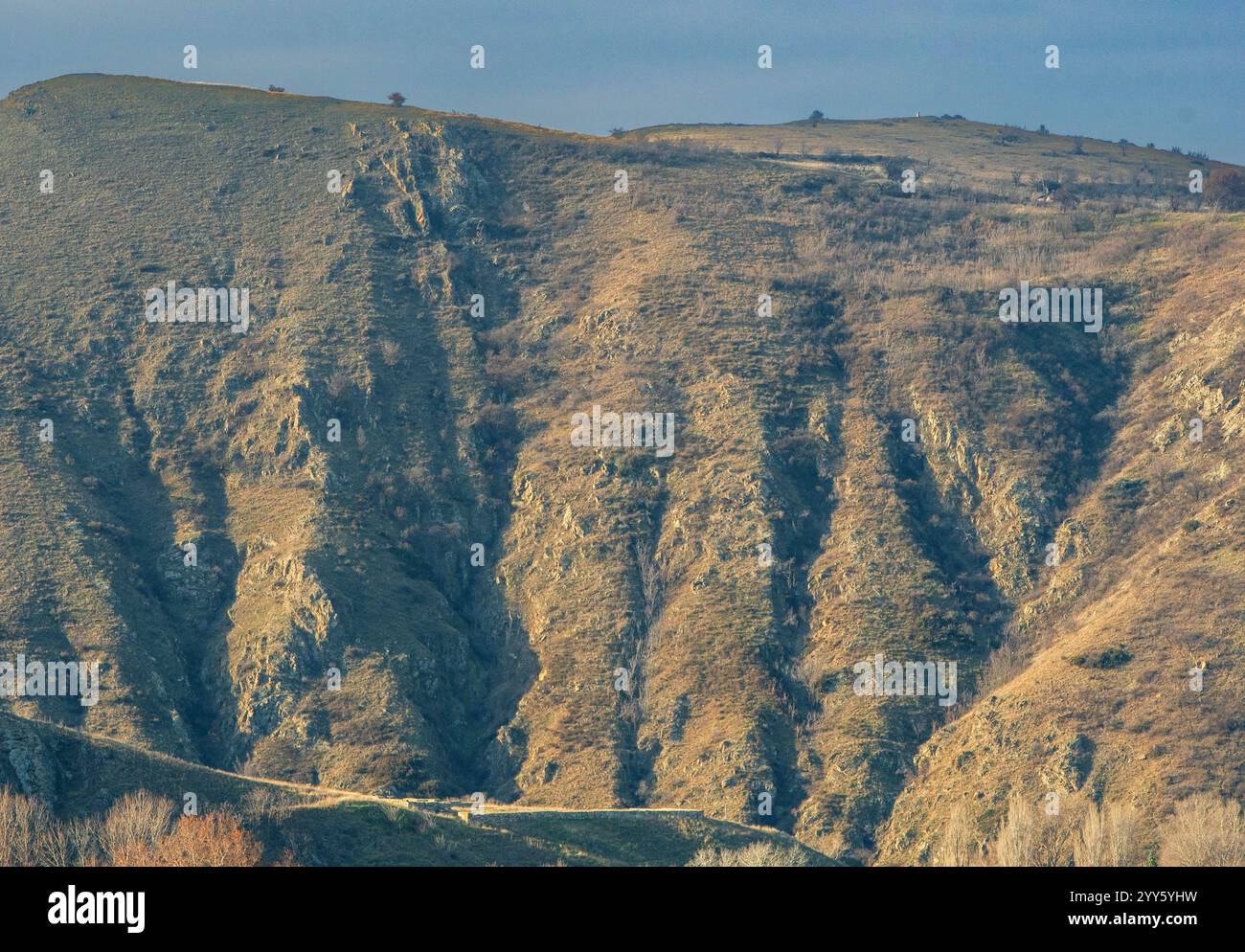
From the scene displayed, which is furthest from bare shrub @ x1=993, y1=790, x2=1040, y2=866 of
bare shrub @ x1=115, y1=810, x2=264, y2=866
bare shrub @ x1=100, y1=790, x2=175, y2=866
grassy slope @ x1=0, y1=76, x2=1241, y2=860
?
bare shrub @ x1=100, y1=790, x2=175, y2=866

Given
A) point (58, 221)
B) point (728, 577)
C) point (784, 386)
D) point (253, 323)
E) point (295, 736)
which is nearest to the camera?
point (295, 736)

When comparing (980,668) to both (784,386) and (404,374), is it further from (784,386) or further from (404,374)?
(404,374)

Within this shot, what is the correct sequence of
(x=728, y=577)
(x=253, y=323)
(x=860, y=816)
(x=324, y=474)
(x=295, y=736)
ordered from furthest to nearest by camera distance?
(x=253, y=323) < (x=324, y=474) < (x=728, y=577) < (x=295, y=736) < (x=860, y=816)

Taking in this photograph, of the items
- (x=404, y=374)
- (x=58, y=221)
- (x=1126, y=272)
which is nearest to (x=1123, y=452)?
(x=1126, y=272)

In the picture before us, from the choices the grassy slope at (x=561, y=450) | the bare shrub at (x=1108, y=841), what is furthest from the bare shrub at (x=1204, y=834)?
the grassy slope at (x=561, y=450)

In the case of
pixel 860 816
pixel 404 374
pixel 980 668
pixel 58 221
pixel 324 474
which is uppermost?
pixel 58 221

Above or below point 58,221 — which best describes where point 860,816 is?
below

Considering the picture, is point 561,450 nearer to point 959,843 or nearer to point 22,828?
point 959,843
